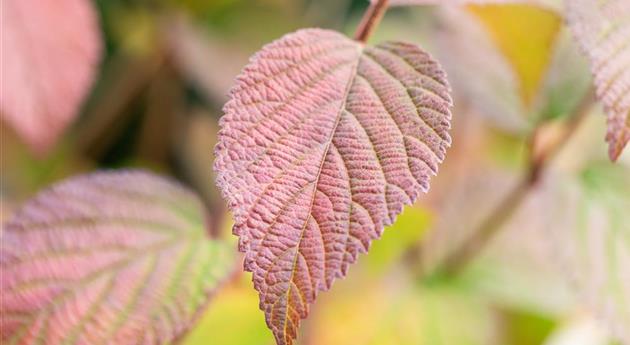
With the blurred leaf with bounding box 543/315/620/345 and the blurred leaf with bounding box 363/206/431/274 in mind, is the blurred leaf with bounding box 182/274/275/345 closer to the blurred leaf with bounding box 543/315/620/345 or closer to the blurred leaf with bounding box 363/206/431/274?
the blurred leaf with bounding box 363/206/431/274

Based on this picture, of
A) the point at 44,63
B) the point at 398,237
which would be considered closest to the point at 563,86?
the point at 398,237

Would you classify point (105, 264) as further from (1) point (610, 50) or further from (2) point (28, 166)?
(2) point (28, 166)

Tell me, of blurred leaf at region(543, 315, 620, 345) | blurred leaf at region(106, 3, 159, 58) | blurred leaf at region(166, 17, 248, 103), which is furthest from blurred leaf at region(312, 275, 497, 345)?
blurred leaf at region(106, 3, 159, 58)

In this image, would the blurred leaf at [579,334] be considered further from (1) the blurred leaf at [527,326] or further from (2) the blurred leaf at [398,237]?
(2) the blurred leaf at [398,237]

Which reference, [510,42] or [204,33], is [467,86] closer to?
[510,42]

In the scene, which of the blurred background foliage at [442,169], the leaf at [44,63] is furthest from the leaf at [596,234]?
the leaf at [44,63]

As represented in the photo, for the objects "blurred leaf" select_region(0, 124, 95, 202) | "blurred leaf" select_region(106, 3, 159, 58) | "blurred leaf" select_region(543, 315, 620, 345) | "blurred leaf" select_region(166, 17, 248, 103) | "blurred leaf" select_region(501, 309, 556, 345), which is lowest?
"blurred leaf" select_region(543, 315, 620, 345)

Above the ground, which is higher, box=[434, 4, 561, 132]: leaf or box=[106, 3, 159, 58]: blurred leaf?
box=[106, 3, 159, 58]: blurred leaf
